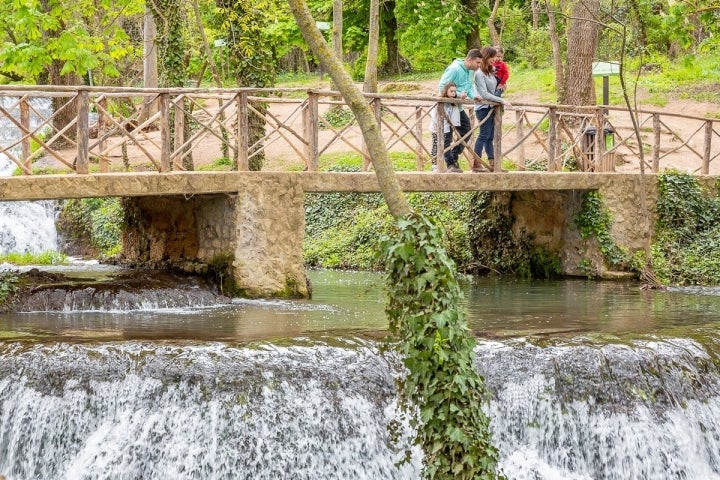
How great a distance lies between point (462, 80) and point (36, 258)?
7.79 m

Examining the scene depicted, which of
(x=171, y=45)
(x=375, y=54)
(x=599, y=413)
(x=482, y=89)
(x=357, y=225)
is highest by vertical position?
(x=375, y=54)

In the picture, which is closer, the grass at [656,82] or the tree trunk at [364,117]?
the tree trunk at [364,117]

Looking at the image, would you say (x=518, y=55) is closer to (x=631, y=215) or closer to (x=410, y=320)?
(x=631, y=215)

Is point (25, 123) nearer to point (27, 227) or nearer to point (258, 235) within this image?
point (258, 235)

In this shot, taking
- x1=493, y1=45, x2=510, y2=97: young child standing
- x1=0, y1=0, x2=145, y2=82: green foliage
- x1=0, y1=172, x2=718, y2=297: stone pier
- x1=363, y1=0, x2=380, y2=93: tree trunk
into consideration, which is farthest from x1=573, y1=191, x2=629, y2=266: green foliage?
x1=0, y1=0, x2=145, y2=82: green foliage

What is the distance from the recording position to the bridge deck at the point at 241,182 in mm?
11391

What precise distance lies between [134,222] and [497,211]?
5560 millimetres

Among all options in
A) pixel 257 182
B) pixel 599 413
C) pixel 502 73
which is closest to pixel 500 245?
pixel 502 73

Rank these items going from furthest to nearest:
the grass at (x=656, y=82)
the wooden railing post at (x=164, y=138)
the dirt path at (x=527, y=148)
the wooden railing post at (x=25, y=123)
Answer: the grass at (x=656, y=82) < the dirt path at (x=527, y=148) < the wooden railing post at (x=164, y=138) < the wooden railing post at (x=25, y=123)

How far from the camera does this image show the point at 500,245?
57.5ft

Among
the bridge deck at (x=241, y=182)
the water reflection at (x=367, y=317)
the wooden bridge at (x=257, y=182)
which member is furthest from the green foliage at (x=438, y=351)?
the bridge deck at (x=241, y=182)

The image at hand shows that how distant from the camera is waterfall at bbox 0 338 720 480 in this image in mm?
8555

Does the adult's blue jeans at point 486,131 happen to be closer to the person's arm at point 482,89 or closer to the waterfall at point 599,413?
the person's arm at point 482,89

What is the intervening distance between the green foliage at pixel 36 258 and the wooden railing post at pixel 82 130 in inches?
234
